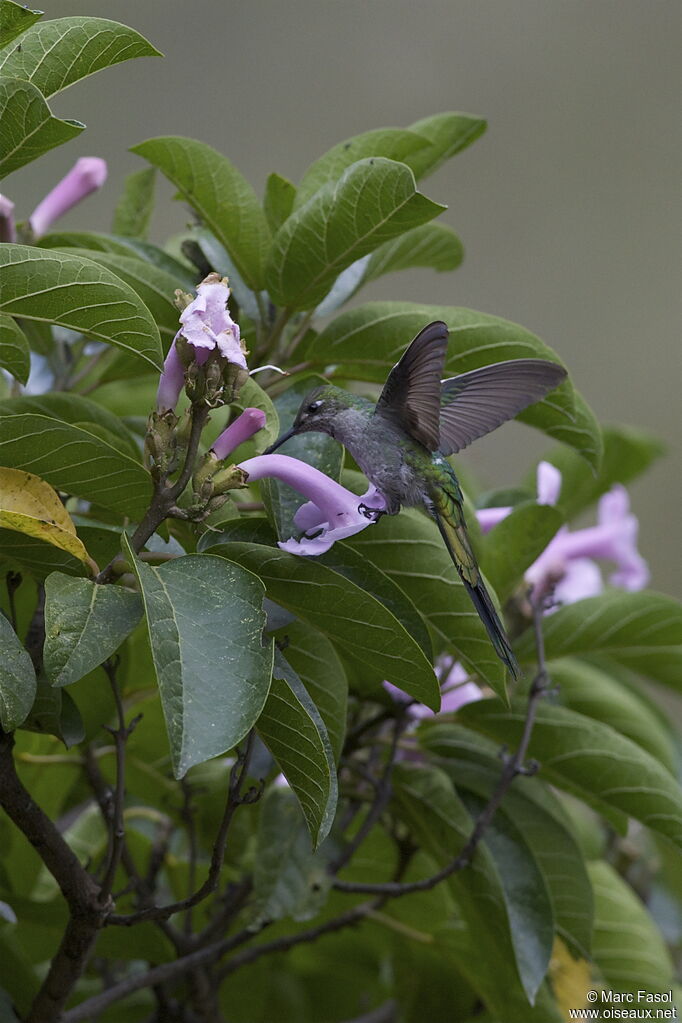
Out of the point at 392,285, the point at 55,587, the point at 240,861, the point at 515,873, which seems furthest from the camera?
the point at 392,285

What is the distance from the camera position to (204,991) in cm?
105

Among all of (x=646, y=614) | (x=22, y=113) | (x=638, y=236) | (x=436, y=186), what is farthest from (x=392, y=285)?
A: (x=22, y=113)

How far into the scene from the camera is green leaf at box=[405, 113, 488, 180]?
999 mm

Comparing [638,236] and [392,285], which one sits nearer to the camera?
[392,285]

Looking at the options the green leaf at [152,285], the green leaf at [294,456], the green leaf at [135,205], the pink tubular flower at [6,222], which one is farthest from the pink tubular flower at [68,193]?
the green leaf at [294,456]

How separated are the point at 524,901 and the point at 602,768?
13cm

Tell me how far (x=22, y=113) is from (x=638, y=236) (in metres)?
3.81

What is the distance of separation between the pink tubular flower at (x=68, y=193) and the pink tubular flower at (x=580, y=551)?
520 millimetres

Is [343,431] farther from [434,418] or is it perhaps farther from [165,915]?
[165,915]

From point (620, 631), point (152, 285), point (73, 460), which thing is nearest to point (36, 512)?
point (73, 460)

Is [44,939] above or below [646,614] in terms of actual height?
below

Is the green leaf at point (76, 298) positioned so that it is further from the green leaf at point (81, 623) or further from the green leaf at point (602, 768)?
the green leaf at point (602, 768)

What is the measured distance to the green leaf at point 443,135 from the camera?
999 millimetres

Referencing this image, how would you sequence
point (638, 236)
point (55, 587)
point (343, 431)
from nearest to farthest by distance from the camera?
point (55, 587) < point (343, 431) < point (638, 236)
